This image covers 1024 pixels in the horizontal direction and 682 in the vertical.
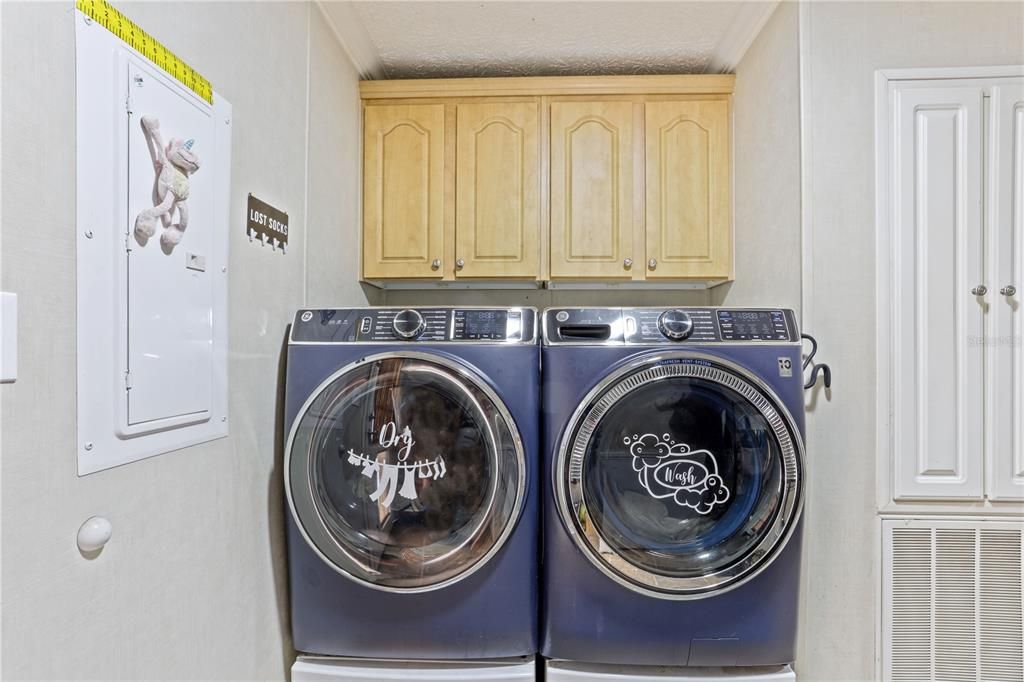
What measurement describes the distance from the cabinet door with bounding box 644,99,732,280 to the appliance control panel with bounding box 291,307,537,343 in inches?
36.5

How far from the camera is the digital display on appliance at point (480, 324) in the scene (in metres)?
1.37

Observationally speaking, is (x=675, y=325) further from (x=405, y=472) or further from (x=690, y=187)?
(x=690, y=187)

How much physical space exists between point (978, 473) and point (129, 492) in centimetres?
Result: 212

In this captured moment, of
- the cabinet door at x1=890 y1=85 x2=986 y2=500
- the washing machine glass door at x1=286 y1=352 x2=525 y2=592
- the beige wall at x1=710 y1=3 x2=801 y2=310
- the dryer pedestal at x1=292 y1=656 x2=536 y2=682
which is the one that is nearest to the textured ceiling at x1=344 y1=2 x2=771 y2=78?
the beige wall at x1=710 y1=3 x2=801 y2=310

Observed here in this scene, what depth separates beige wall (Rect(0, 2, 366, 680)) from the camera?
70 cm

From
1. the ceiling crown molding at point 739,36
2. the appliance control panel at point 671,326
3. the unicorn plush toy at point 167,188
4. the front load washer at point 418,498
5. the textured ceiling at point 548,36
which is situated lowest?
the front load washer at point 418,498

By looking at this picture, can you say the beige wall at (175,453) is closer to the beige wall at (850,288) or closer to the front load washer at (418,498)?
the front load washer at (418,498)

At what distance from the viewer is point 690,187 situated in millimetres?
2051

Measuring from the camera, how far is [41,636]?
73 centimetres

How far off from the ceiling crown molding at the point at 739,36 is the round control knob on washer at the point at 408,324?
151 cm

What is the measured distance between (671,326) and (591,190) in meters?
0.93

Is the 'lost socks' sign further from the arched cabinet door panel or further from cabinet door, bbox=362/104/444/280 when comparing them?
the arched cabinet door panel

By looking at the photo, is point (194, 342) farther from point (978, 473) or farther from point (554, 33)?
point (978, 473)

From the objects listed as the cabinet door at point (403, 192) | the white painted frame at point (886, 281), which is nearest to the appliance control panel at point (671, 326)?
the white painted frame at point (886, 281)
